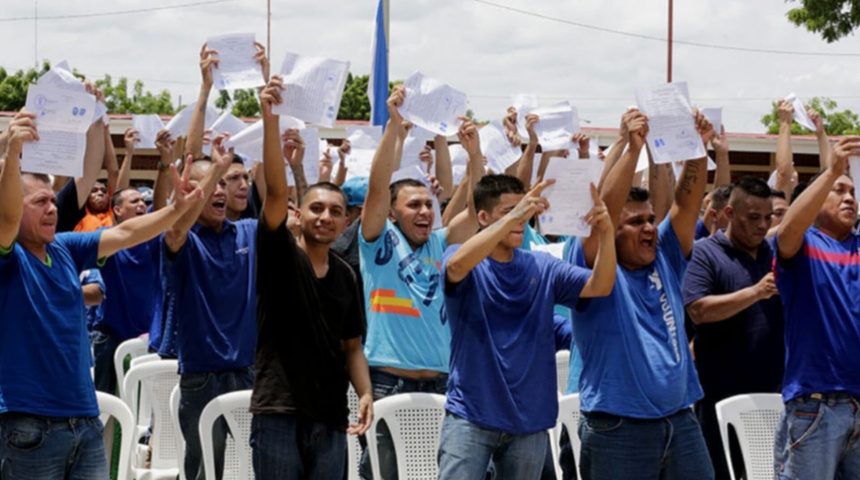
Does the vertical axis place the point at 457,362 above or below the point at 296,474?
above

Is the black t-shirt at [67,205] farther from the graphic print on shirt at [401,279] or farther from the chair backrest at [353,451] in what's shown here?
the chair backrest at [353,451]

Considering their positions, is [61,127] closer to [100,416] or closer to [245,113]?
[100,416]

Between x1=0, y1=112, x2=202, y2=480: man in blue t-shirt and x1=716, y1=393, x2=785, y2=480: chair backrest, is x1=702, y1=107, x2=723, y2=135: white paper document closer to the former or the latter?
x1=716, y1=393, x2=785, y2=480: chair backrest

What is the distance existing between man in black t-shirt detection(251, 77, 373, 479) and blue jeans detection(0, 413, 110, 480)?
73 centimetres

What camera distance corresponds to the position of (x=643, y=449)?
208 inches

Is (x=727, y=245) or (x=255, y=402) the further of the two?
(x=727, y=245)

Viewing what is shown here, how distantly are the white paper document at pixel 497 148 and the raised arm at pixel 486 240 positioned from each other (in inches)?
132

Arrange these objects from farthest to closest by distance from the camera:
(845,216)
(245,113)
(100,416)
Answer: (245,113)
(845,216)
(100,416)

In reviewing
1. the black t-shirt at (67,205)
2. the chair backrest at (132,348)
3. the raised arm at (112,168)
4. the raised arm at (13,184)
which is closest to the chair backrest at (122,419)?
A: the raised arm at (13,184)

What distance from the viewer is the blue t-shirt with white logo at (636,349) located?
5316mm

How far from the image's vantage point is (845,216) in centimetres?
612

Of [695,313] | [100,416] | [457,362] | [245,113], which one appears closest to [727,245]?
[695,313]

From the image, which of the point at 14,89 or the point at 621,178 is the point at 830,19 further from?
the point at 14,89

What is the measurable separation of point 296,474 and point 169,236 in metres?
1.79
